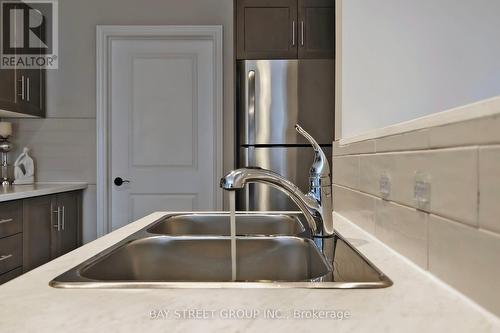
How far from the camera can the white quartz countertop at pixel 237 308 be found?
16.9 inches

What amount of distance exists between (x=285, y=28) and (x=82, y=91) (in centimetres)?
155

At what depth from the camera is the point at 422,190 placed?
660mm

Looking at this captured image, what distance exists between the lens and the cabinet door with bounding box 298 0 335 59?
2.54 metres

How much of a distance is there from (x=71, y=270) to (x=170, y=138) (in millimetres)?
2343

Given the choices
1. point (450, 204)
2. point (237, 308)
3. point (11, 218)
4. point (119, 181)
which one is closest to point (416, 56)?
point (450, 204)

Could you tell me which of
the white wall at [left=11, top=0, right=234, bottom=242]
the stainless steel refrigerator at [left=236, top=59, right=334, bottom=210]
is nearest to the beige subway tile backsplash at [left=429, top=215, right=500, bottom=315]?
the stainless steel refrigerator at [left=236, top=59, right=334, bottom=210]

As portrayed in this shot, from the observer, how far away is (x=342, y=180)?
1.29 metres

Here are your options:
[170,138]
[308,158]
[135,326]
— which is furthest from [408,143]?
[170,138]

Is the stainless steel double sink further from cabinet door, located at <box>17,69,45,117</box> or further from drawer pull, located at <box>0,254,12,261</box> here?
cabinet door, located at <box>17,69,45,117</box>

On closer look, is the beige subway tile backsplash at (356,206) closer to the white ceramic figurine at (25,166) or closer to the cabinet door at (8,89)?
the cabinet door at (8,89)

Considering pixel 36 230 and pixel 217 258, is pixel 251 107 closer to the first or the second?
pixel 36 230

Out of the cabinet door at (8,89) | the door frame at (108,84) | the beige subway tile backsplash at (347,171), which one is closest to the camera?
the beige subway tile backsplash at (347,171)

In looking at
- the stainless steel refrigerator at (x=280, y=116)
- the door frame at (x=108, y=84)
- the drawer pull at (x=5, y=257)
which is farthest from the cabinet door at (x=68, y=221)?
the stainless steel refrigerator at (x=280, y=116)

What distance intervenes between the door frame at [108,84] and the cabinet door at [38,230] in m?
0.38
